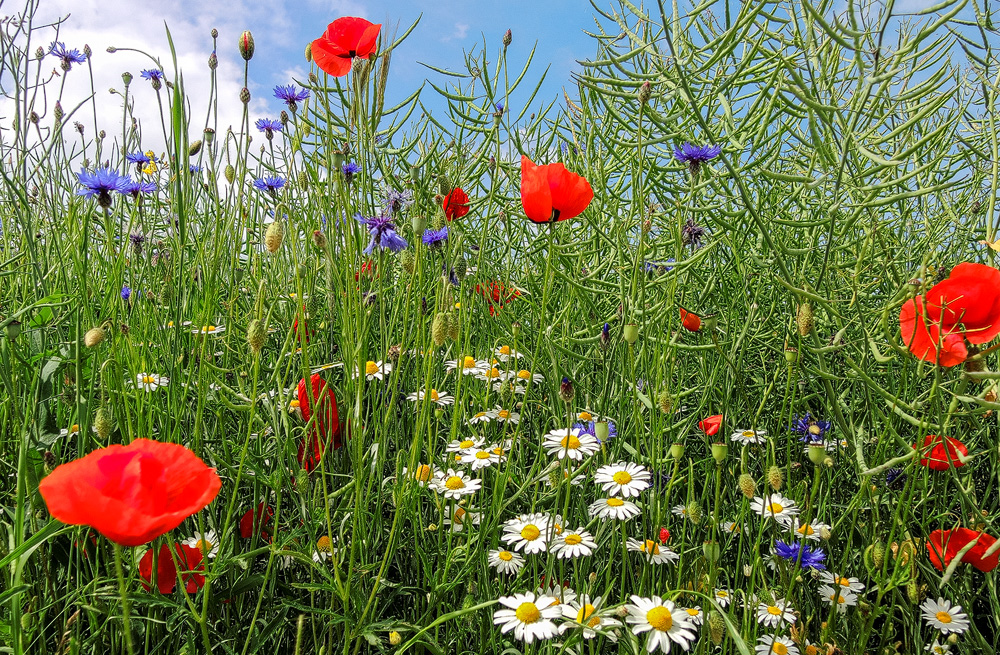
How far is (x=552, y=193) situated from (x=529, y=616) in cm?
58

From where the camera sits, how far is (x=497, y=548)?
959 mm

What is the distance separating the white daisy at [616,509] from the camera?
2.77 feet

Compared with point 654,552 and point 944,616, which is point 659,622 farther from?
point 944,616

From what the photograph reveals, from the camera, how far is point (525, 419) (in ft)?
4.07

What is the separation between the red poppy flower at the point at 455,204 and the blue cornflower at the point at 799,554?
71cm

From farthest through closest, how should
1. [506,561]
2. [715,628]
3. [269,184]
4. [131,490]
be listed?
1. [269,184]
2. [506,561]
3. [715,628]
4. [131,490]

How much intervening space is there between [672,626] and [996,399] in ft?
1.81

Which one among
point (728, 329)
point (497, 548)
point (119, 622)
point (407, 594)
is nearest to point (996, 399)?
point (728, 329)

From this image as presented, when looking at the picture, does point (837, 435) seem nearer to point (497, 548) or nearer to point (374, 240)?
point (497, 548)

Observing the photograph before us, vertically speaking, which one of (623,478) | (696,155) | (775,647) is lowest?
(775,647)

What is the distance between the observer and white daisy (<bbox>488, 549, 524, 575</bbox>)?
35.9 inches

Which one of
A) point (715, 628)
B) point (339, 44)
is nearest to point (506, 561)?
point (715, 628)

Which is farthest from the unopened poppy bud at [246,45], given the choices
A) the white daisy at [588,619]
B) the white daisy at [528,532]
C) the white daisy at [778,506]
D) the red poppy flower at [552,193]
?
the white daisy at [778,506]

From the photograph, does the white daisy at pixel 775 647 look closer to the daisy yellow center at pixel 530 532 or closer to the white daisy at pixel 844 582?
the white daisy at pixel 844 582
